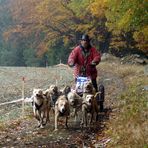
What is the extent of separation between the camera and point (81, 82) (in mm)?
12016

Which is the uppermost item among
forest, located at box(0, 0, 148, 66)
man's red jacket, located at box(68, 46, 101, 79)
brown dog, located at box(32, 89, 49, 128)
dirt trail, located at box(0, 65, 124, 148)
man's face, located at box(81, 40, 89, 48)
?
forest, located at box(0, 0, 148, 66)

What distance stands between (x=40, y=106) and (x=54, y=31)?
142 feet

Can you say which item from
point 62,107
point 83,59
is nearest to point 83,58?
point 83,59

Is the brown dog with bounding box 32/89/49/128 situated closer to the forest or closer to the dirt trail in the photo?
the dirt trail

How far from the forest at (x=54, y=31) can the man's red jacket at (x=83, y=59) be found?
26.2 meters

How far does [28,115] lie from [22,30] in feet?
153

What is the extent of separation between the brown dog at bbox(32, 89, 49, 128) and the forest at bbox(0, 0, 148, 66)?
27384 mm

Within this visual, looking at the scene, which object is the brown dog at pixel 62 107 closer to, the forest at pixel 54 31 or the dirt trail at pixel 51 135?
the dirt trail at pixel 51 135

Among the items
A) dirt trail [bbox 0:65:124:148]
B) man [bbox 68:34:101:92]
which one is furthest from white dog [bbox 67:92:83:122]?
man [bbox 68:34:101:92]

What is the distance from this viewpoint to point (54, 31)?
178 feet

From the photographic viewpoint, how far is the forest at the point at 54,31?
47.8 meters

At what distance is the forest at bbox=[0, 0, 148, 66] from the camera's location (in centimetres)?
4775

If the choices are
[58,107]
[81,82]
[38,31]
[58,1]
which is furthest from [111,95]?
[38,31]

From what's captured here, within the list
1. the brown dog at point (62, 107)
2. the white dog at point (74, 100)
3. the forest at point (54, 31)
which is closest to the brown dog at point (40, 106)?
the brown dog at point (62, 107)
